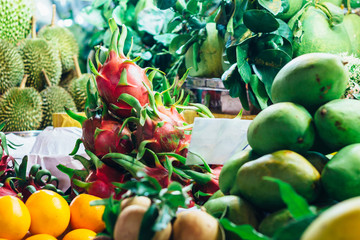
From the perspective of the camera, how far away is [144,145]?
84 cm

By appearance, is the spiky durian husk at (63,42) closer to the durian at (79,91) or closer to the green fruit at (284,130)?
the durian at (79,91)

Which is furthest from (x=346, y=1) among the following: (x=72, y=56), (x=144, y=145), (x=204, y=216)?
(x=72, y=56)

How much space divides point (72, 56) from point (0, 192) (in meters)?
2.07

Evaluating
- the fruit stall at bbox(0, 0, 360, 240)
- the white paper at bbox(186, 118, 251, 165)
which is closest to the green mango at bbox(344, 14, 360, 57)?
the fruit stall at bbox(0, 0, 360, 240)

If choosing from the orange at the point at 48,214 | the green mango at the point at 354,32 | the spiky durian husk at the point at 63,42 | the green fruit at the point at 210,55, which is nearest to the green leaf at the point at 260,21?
the green fruit at the point at 210,55

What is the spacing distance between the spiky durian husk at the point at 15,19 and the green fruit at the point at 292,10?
1.88 m

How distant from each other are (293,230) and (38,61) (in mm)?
2401

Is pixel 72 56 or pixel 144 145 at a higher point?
pixel 144 145

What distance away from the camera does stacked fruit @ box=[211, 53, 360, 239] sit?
1.79 ft

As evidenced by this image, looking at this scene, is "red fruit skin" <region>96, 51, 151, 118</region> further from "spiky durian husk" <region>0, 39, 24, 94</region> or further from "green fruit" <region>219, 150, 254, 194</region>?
"spiky durian husk" <region>0, 39, 24, 94</region>

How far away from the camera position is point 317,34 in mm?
1406

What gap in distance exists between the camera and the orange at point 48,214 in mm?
719

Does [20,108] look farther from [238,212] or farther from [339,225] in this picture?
[339,225]

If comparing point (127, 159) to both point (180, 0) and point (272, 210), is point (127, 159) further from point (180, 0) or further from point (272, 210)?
point (180, 0)
